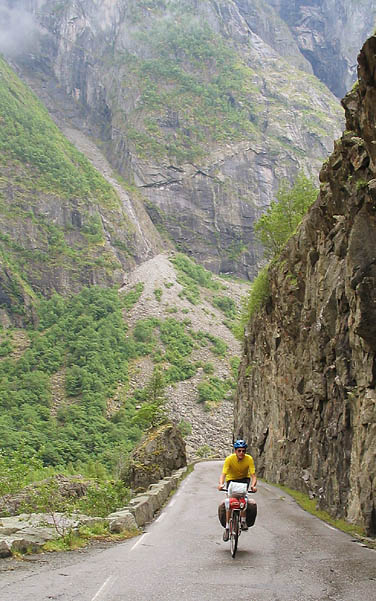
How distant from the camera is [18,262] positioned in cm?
11725

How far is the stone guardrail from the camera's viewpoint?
1037 cm

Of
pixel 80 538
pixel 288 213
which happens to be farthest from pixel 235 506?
pixel 288 213

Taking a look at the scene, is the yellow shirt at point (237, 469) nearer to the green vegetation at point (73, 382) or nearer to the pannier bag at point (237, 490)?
the pannier bag at point (237, 490)

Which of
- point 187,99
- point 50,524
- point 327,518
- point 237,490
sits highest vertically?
point 187,99

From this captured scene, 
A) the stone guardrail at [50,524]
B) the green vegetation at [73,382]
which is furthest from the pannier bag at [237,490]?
the green vegetation at [73,382]

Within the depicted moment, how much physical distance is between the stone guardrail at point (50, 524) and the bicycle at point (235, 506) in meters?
3.59

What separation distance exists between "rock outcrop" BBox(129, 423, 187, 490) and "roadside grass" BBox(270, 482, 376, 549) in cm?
775

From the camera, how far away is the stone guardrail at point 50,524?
34.0 ft

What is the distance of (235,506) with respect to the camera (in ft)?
33.3

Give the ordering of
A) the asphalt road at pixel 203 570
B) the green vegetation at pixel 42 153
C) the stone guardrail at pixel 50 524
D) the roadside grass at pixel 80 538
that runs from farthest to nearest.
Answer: the green vegetation at pixel 42 153 → the roadside grass at pixel 80 538 → the stone guardrail at pixel 50 524 → the asphalt road at pixel 203 570

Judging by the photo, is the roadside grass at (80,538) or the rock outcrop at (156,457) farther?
the rock outcrop at (156,457)

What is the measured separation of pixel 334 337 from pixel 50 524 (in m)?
12.0

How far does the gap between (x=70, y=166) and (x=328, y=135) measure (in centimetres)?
8343

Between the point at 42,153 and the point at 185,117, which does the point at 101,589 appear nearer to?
the point at 42,153
